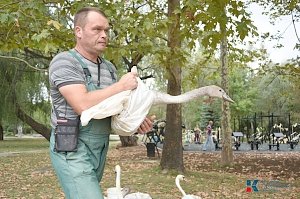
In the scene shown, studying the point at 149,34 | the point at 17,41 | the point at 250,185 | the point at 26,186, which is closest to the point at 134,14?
the point at 149,34

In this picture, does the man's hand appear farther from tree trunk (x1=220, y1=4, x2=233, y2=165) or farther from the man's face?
tree trunk (x1=220, y1=4, x2=233, y2=165)

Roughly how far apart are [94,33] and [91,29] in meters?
0.03

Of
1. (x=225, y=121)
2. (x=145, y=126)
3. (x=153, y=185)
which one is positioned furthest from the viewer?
(x=225, y=121)

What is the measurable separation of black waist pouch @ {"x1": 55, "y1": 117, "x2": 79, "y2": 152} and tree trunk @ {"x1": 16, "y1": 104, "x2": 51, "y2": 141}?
1919cm

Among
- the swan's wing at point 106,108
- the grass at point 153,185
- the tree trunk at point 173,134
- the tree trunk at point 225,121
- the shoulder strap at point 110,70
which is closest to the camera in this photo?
the swan's wing at point 106,108

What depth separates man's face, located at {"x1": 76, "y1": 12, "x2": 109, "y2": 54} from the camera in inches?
102

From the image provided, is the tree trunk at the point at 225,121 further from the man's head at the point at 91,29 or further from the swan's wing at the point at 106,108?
the swan's wing at the point at 106,108

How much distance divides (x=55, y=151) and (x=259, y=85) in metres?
40.4

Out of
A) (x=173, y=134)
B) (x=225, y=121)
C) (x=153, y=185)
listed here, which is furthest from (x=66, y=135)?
(x=225, y=121)

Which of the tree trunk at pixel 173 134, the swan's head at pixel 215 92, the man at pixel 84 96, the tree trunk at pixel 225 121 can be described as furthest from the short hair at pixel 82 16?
the tree trunk at pixel 225 121

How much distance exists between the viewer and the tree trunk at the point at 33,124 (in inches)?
859

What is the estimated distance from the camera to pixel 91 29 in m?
2.59

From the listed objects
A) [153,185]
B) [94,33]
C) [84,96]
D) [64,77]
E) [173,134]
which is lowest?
[153,185]

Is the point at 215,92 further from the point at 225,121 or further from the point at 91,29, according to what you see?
the point at 225,121
